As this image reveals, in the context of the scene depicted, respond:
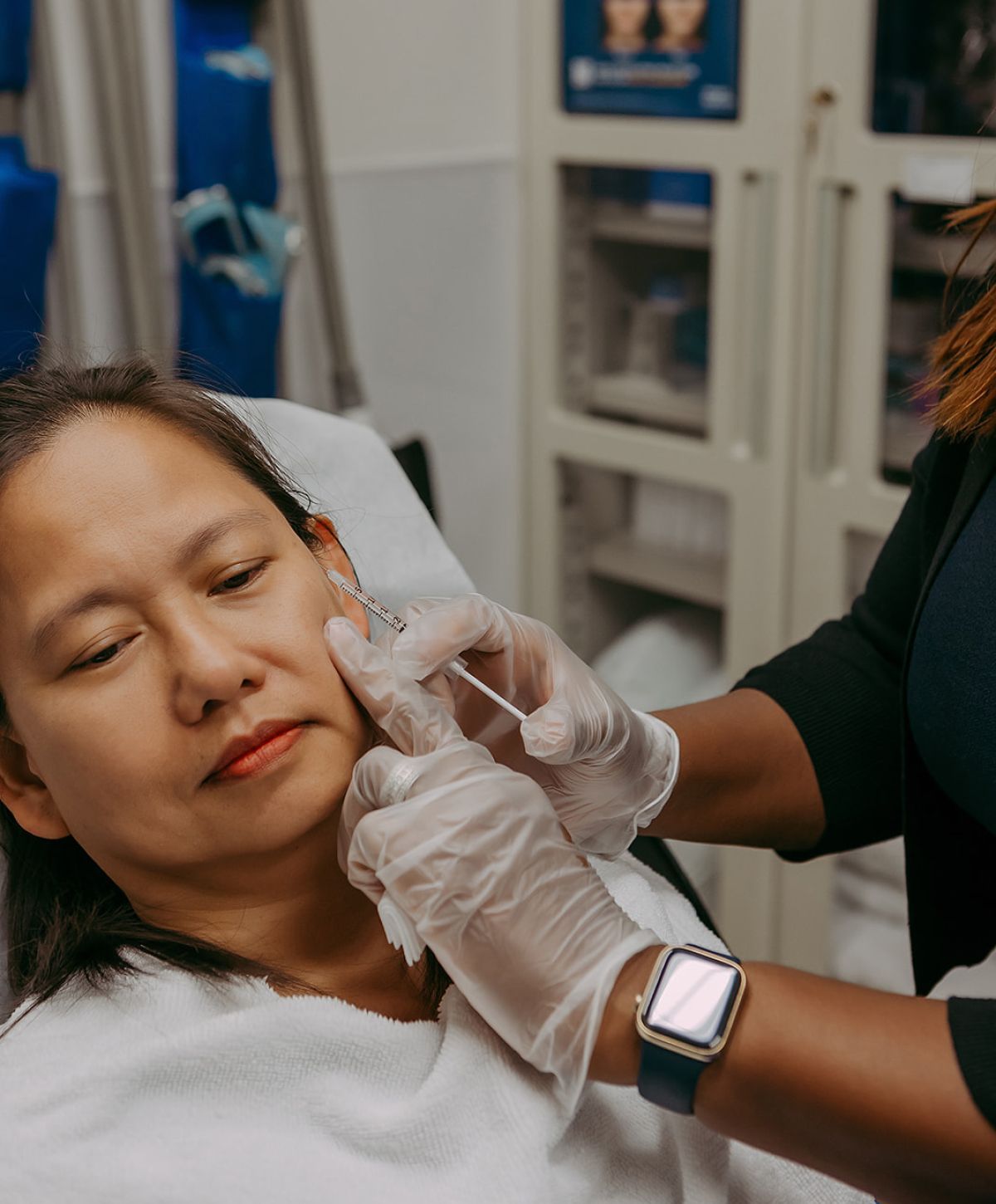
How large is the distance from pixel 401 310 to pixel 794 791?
62.2 inches

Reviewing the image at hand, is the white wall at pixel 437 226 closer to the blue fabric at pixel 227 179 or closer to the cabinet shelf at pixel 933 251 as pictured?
the blue fabric at pixel 227 179

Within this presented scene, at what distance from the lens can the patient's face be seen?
0.99 meters

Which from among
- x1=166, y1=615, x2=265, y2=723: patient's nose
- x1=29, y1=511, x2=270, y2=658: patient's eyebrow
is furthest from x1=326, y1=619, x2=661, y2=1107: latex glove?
x1=29, y1=511, x2=270, y2=658: patient's eyebrow

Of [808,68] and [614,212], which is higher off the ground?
[808,68]

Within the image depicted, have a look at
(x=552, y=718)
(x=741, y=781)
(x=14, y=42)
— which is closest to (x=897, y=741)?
(x=741, y=781)

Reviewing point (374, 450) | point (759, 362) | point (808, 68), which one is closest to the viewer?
point (374, 450)

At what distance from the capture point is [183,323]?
83.7 inches

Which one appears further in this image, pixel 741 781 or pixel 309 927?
pixel 741 781

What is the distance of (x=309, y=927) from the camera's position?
1.12 meters

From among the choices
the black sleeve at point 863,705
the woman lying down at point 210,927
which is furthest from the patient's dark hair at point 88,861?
the black sleeve at point 863,705

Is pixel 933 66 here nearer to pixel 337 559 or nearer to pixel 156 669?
pixel 337 559

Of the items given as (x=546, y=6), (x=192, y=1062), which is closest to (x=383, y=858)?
(x=192, y=1062)

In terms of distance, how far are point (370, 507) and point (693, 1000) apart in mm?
761

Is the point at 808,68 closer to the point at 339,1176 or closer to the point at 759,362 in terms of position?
the point at 759,362
